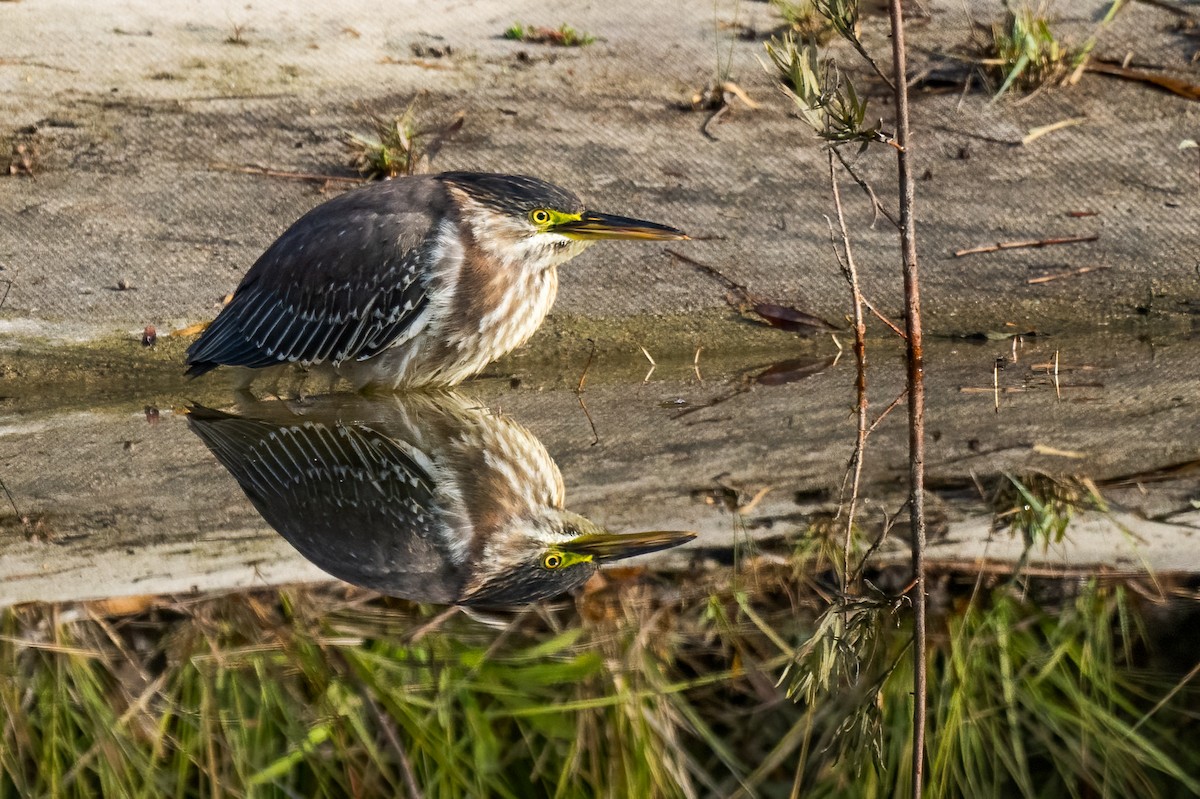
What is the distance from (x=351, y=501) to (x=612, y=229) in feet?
5.62

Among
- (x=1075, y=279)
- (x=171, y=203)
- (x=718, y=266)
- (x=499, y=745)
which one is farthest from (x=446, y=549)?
(x=1075, y=279)

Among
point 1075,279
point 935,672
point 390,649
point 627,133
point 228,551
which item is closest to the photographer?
point 935,672

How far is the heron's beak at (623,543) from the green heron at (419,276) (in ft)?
5.74

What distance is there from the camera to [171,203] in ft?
22.2

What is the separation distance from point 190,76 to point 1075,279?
438 centimetres

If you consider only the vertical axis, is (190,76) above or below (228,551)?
above

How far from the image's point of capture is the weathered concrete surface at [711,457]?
4113 millimetres

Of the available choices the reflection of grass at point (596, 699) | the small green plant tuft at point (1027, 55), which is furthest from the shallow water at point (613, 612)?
the small green plant tuft at point (1027, 55)

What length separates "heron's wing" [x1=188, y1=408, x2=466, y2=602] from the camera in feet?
13.7

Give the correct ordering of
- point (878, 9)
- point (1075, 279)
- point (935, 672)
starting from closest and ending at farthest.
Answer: point (935, 672)
point (1075, 279)
point (878, 9)

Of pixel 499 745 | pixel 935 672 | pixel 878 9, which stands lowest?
pixel 499 745

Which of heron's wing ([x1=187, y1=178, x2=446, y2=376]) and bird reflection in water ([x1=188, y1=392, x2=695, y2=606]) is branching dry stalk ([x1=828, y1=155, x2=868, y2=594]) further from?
heron's wing ([x1=187, y1=178, x2=446, y2=376])

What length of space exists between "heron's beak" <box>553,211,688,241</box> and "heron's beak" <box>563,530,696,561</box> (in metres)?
1.69

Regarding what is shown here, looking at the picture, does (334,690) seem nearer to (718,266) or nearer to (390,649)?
(390,649)
